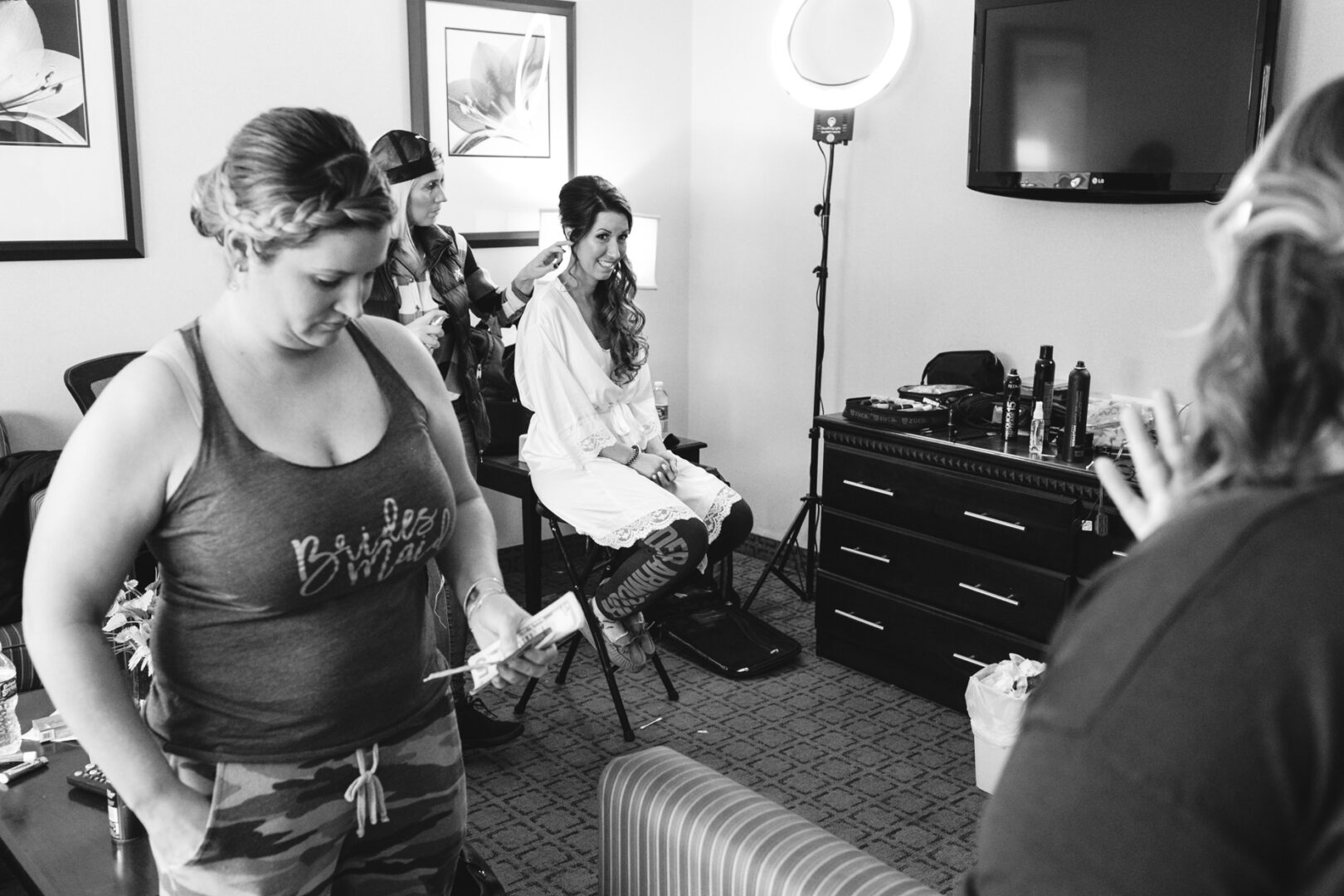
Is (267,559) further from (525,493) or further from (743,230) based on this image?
(743,230)

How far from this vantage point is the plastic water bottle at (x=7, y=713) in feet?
7.06

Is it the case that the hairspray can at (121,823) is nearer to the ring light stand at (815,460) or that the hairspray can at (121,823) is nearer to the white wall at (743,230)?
the white wall at (743,230)

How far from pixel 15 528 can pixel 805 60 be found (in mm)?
2858

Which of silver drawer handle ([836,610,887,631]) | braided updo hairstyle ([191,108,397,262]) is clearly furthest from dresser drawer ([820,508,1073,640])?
braided updo hairstyle ([191,108,397,262])

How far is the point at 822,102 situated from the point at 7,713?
2915mm

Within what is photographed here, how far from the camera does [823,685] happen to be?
11.7 feet

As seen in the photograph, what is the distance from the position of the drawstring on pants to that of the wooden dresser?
2.12 m

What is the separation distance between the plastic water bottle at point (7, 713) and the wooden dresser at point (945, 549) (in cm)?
221

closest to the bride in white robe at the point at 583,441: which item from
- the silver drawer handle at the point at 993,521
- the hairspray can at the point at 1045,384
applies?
the silver drawer handle at the point at 993,521

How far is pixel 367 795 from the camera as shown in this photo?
128 cm

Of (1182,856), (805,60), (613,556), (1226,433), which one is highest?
(805,60)

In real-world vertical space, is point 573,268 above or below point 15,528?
above

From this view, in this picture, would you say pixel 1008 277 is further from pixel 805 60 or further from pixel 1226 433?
pixel 1226 433

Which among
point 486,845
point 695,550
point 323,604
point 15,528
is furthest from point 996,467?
point 15,528
